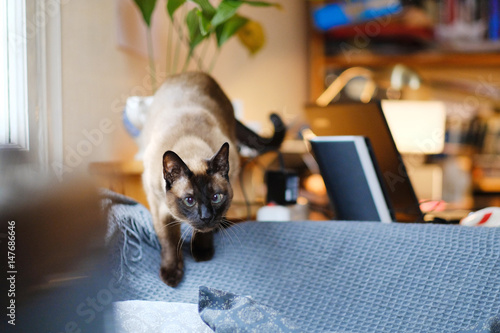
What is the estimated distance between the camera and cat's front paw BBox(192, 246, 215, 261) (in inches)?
44.1

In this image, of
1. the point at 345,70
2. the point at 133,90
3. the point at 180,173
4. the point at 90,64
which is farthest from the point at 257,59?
the point at 180,173

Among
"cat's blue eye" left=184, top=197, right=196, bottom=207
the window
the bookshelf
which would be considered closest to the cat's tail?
"cat's blue eye" left=184, top=197, right=196, bottom=207

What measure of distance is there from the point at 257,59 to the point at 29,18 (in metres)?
2.28

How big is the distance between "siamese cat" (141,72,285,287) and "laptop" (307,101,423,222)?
0.97 feet

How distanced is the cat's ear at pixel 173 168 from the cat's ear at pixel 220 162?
56 mm

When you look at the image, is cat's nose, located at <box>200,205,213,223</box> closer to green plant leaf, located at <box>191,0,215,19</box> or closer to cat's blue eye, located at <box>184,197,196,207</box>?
cat's blue eye, located at <box>184,197,196,207</box>

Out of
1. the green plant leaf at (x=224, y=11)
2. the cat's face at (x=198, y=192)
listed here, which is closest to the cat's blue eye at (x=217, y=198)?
the cat's face at (x=198, y=192)

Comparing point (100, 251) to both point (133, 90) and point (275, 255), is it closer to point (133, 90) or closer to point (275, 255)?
point (275, 255)

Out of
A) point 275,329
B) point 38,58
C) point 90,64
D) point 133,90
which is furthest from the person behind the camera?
point 133,90

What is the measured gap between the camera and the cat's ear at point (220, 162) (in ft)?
3.46

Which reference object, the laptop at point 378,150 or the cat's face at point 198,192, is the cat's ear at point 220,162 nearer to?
the cat's face at point 198,192

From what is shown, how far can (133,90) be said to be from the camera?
6.02 feet

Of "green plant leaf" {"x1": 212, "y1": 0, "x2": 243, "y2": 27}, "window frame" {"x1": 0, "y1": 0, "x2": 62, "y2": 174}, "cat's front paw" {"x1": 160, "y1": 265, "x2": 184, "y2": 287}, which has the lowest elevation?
"cat's front paw" {"x1": 160, "y1": 265, "x2": 184, "y2": 287}

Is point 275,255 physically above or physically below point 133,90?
below
